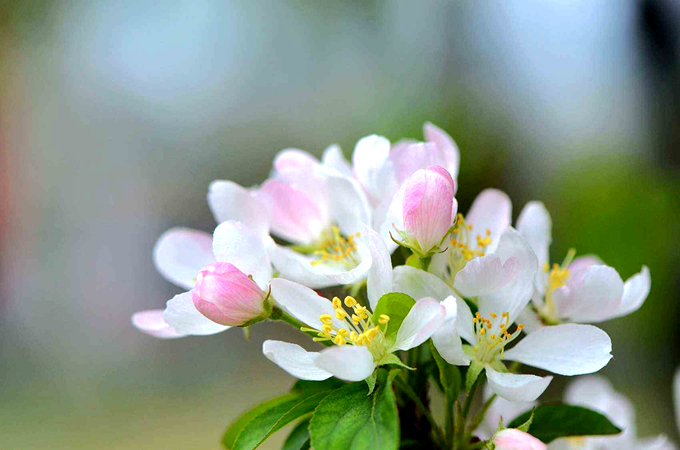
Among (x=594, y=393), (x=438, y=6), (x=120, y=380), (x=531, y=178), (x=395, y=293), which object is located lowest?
(x=120, y=380)

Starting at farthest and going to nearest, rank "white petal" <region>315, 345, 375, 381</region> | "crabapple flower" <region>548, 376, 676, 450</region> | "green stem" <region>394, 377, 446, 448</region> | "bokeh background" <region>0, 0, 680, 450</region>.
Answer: "bokeh background" <region>0, 0, 680, 450</region> → "crabapple flower" <region>548, 376, 676, 450</region> → "green stem" <region>394, 377, 446, 448</region> → "white petal" <region>315, 345, 375, 381</region>

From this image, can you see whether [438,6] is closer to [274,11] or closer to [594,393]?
[274,11]

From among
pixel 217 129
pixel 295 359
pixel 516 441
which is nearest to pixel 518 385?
pixel 516 441

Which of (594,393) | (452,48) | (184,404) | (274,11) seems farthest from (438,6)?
(594,393)

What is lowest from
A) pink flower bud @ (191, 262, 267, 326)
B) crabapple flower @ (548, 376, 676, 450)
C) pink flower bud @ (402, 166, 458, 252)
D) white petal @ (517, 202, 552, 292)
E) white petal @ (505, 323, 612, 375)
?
crabapple flower @ (548, 376, 676, 450)

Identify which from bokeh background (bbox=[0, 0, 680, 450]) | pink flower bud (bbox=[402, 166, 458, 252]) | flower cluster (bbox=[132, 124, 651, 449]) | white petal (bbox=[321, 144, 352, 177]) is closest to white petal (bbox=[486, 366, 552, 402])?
flower cluster (bbox=[132, 124, 651, 449])

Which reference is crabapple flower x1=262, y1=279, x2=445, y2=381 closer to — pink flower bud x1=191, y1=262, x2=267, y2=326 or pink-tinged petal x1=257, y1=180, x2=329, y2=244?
Answer: pink flower bud x1=191, y1=262, x2=267, y2=326

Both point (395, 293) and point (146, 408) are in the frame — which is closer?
point (395, 293)
